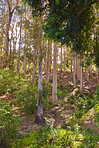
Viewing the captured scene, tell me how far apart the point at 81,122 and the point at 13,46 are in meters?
20.2

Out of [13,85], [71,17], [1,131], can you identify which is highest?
[71,17]

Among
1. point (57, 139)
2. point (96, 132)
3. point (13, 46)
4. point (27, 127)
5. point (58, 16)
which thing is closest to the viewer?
point (58, 16)

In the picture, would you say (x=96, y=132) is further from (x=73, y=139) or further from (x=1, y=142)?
(x=1, y=142)

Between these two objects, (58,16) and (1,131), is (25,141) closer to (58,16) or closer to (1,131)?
(1,131)

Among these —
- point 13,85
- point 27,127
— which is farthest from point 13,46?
point 27,127

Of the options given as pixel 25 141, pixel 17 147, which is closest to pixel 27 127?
pixel 25 141

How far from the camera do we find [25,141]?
173 inches

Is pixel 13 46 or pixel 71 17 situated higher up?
pixel 13 46

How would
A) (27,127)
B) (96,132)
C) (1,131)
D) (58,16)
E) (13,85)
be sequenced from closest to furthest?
1. (1,131)
2. (58,16)
3. (96,132)
4. (27,127)
5. (13,85)

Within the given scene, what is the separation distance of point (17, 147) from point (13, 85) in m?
7.37

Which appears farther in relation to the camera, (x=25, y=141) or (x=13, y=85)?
(x=13, y=85)

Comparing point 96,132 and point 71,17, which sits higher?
point 71,17

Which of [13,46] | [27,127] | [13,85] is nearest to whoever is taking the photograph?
[27,127]

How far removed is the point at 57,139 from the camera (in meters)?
4.21
